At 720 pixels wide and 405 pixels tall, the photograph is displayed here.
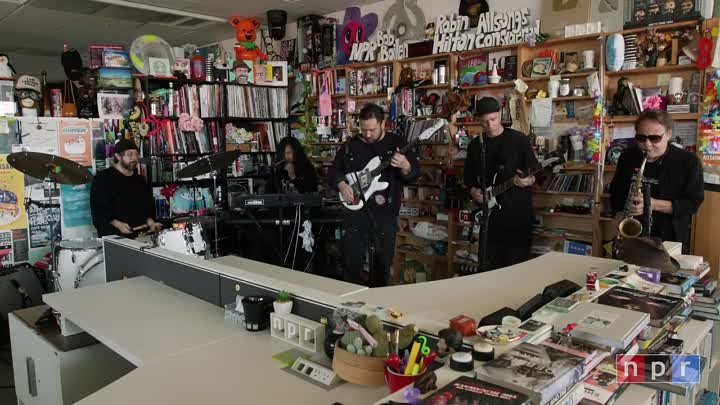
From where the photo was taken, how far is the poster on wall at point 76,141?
445cm

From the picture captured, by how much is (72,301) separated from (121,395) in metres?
1.05

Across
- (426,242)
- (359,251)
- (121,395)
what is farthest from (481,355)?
(426,242)

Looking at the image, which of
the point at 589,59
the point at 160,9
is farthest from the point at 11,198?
the point at 589,59

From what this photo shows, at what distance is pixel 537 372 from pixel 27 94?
459 centimetres

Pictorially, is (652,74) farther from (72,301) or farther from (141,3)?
(141,3)

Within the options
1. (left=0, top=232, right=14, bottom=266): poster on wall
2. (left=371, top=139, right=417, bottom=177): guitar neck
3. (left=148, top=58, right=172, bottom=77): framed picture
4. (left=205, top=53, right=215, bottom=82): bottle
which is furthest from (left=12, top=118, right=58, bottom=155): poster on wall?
(left=371, top=139, right=417, bottom=177): guitar neck

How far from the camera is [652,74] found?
3801 millimetres

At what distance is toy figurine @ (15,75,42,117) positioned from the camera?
427 centimetres

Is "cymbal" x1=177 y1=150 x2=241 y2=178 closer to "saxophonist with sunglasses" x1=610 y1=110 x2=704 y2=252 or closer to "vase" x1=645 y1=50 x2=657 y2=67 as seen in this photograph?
"saxophonist with sunglasses" x1=610 y1=110 x2=704 y2=252

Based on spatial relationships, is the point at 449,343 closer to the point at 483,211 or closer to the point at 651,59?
the point at 483,211

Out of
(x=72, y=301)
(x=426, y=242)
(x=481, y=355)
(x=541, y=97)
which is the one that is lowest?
(x=426, y=242)

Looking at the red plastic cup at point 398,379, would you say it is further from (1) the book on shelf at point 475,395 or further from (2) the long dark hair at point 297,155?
(2) the long dark hair at point 297,155

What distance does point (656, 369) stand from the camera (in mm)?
1380

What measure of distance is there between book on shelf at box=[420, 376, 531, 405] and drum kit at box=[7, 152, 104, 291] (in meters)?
3.25
